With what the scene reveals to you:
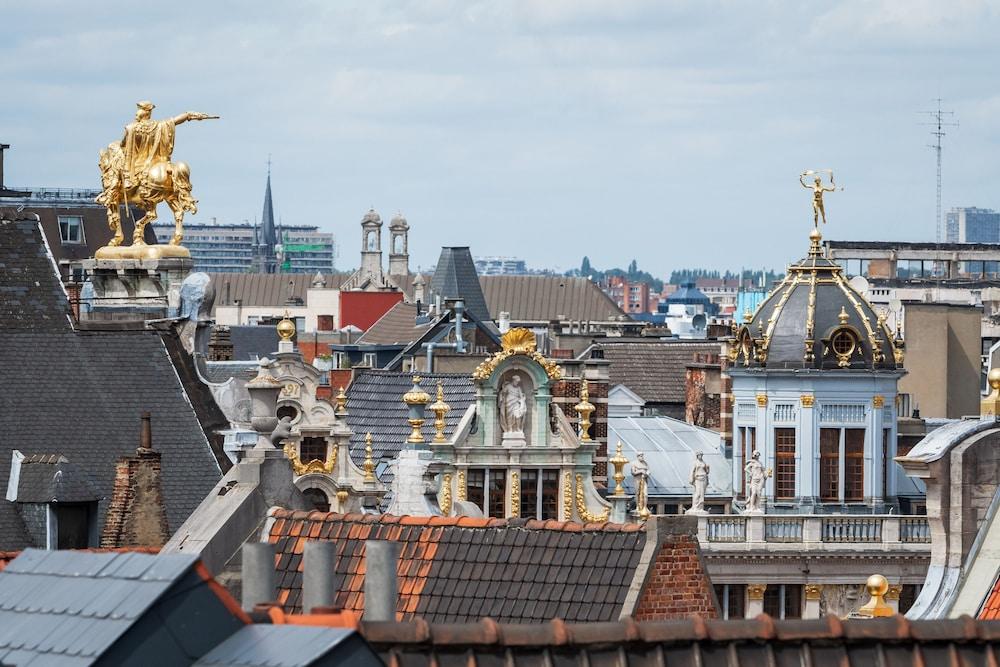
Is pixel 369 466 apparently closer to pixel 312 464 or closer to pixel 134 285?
pixel 312 464

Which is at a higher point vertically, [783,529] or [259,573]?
[259,573]

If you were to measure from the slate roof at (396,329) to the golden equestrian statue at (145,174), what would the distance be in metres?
53.5

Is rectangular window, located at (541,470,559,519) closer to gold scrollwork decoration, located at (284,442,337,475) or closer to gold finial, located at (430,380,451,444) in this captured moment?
gold finial, located at (430,380,451,444)

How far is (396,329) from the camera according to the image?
130250 mm

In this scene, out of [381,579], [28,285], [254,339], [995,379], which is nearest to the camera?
[381,579]

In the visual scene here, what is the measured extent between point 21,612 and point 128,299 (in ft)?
133

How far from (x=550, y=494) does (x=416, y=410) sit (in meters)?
3.04

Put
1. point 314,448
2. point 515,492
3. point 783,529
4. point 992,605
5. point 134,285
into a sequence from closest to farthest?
1. point 992,605
2. point 134,285
3. point 314,448
4. point 515,492
5. point 783,529

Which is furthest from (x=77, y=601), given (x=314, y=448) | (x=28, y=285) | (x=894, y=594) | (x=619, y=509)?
(x=894, y=594)

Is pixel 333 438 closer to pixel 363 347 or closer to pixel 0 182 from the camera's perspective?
pixel 0 182

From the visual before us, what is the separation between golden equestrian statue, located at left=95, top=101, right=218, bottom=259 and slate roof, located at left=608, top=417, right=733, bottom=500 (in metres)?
15.8

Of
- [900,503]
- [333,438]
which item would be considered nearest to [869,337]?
[900,503]

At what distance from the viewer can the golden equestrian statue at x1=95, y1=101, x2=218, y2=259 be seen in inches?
2368

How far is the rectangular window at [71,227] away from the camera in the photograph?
124 meters
